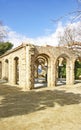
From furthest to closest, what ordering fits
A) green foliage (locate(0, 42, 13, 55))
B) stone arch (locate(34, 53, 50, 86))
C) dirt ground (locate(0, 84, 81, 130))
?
green foliage (locate(0, 42, 13, 55))
stone arch (locate(34, 53, 50, 86))
dirt ground (locate(0, 84, 81, 130))

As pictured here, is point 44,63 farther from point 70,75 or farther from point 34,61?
point 34,61

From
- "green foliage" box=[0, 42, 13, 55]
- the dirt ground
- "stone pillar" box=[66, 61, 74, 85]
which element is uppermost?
"green foliage" box=[0, 42, 13, 55]

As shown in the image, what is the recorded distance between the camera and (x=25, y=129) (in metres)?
7.38

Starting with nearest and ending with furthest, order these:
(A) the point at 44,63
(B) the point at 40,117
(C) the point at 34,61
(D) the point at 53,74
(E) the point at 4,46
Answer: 1. (B) the point at 40,117
2. (C) the point at 34,61
3. (D) the point at 53,74
4. (A) the point at 44,63
5. (E) the point at 4,46

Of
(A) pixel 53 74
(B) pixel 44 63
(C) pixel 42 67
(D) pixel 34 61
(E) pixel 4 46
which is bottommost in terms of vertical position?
(A) pixel 53 74

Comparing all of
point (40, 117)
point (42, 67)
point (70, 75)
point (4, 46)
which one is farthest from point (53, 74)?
point (4, 46)

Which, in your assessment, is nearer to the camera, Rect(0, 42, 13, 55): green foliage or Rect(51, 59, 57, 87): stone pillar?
Rect(51, 59, 57, 87): stone pillar

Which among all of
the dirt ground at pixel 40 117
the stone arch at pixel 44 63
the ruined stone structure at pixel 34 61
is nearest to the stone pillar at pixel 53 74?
the ruined stone structure at pixel 34 61

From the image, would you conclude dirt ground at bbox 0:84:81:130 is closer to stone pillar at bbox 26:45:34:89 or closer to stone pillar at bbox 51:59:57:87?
stone pillar at bbox 26:45:34:89

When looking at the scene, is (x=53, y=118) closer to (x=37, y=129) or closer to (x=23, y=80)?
(x=37, y=129)

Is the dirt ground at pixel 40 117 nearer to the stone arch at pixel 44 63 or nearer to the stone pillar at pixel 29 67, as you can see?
the stone pillar at pixel 29 67

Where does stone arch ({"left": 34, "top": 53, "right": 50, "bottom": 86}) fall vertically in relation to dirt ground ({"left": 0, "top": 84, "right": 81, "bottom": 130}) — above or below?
above

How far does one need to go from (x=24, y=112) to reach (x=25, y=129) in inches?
101

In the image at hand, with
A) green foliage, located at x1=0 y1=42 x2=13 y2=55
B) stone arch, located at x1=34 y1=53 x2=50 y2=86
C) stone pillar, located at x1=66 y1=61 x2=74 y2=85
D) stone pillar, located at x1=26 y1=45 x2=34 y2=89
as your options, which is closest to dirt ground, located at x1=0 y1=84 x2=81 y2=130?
stone pillar, located at x1=26 y1=45 x2=34 y2=89
